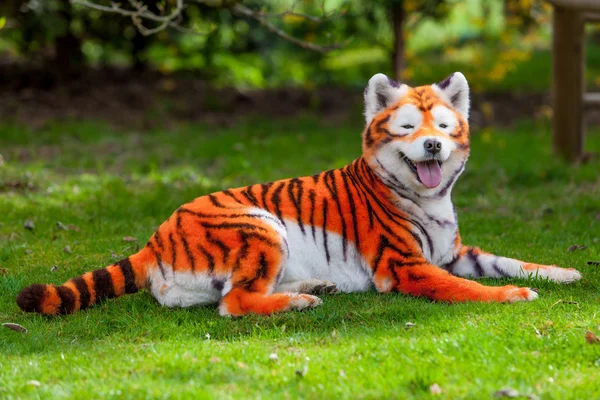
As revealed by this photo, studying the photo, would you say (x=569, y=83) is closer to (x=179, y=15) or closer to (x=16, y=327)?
(x=179, y=15)

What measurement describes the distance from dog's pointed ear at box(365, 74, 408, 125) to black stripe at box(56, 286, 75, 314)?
210cm

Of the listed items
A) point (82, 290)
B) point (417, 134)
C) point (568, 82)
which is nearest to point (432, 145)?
point (417, 134)

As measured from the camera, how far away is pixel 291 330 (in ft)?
15.2

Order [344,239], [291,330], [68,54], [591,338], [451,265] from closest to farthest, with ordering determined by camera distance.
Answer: [591,338]
[291,330]
[344,239]
[451,265]
[68,54]

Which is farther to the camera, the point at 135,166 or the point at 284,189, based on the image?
the point at 135,166

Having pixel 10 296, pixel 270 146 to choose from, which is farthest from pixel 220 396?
pixel 270 146

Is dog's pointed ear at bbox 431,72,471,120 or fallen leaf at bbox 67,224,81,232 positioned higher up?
dog's pointed ear at bbox 431,72,471,120

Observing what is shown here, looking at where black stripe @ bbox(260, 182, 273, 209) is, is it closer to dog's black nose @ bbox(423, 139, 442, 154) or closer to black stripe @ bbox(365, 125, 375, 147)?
black stripe @ bbox(365, 125, 375, 147)

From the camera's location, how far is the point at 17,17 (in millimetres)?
11180

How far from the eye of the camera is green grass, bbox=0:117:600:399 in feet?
12.6

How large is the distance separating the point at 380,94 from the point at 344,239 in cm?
94

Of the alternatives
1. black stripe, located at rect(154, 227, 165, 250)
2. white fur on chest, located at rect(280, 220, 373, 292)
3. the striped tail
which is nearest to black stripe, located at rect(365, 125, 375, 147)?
white fur on chest, located at rect(280, 220, 373, 292)

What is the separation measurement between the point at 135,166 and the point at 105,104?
2892 millimetres

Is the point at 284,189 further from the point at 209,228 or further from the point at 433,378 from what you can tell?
the point at 433,378
